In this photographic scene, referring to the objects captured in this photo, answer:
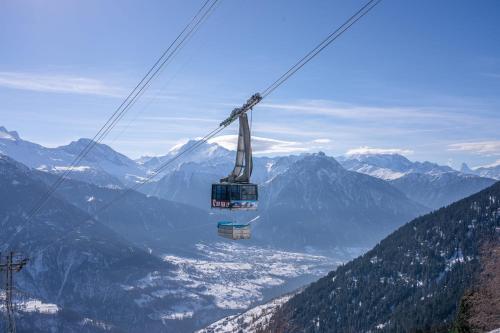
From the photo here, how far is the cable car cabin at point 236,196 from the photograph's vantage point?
56531 millimetres

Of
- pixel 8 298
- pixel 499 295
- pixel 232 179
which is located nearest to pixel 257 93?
pixel 232 179

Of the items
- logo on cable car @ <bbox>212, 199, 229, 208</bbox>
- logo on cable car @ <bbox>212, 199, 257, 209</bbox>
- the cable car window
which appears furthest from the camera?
the cable car window

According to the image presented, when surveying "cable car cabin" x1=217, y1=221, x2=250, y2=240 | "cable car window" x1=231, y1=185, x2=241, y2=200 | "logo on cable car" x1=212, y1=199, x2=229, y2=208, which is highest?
"cable car window" x1=231, y1=185, x2=241, y2=200

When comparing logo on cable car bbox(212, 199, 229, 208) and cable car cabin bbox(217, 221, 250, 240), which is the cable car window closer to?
logo on cable car bbox(212, 199, 229, 208)

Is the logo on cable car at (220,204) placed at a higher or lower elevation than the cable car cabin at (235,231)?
higher

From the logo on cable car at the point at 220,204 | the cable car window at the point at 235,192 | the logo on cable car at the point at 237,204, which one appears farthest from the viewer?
the cable car window at the point at 235,192

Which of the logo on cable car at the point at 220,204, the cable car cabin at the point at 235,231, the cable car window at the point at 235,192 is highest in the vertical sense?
the cable car window at the point at 235,192

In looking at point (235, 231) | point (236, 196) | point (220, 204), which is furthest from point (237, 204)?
point (235, 231)

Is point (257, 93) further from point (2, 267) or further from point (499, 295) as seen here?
Answer: point (499, 295)

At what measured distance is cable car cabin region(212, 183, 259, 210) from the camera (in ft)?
185

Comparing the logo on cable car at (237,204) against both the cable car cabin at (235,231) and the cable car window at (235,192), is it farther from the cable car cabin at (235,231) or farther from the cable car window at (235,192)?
the cable car cabin at (235,231)

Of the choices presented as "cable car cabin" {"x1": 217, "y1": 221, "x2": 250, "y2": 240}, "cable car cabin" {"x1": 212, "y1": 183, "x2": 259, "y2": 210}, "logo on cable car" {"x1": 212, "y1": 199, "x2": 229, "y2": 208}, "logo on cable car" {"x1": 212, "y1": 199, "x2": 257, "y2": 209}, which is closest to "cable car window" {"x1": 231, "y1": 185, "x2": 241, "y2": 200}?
"cable car cabin" {"x1": 212, "y1": 183, "x2": 259, "y2": 210}

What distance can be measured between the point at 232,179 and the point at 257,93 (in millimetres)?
A: 12720

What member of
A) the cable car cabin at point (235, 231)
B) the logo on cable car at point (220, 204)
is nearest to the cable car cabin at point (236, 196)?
the logo on cable car at point (220, 204)
